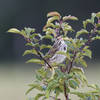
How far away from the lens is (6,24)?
6.86 metres

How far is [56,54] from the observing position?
1312 mm

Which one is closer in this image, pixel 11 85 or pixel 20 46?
pixel 11 85

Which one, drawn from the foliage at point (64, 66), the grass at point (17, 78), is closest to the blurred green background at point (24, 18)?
the grass at point (17, 78)

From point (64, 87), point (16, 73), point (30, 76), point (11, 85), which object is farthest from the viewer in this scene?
point (16, 73)

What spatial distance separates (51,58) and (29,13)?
5732mm

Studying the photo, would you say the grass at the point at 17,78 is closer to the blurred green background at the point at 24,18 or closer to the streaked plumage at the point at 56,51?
the blurred green background at the point at 24,18

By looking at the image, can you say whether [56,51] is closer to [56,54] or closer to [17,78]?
[56,54]

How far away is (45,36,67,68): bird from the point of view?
1312 millimetres

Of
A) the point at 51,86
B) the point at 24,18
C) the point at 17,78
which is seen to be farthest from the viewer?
the point at 24,18

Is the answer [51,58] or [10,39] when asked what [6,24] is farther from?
[51,58]

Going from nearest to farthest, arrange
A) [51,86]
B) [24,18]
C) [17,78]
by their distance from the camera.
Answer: [51,86]
[17,78]
[24,18]

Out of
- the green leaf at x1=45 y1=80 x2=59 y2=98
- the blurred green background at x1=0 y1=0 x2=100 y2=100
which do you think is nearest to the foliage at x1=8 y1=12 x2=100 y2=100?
the green leaf at x1=45 y1=80 x2=59 y2=98

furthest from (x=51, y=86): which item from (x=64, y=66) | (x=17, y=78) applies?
(x=17, y=78)

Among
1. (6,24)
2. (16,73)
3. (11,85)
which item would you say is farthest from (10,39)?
(11,85)
